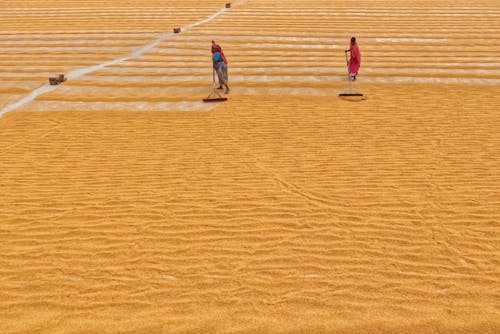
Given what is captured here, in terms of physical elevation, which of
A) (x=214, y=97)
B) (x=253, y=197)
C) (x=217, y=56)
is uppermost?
(x=217, y=56)

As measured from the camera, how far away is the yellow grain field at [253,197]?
3877 millimetres

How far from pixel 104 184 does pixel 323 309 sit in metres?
4.23

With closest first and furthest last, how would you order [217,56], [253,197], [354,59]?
[253,197] → [217,56] → [354,59]

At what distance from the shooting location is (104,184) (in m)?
→ 6.59

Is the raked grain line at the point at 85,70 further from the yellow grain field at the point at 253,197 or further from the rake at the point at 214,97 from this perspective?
the rake at the point at 214,97

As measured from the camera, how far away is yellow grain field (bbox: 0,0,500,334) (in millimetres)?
3877

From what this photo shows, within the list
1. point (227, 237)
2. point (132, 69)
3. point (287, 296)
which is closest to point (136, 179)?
point (227, 237)

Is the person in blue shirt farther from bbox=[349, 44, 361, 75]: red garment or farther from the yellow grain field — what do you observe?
bbox=[349, 44, 361, 75]: red garment

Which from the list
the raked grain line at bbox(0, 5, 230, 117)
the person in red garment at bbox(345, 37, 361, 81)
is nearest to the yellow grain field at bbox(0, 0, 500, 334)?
the raked grain line at bbox(0, 5, 230, 117)

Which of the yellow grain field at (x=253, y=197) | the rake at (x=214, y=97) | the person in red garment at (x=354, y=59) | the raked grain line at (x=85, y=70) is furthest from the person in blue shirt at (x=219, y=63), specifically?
the raked grain line at (x=85, y=70)

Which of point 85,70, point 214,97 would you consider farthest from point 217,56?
point 85,70

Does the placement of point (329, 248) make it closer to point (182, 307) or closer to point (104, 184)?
point (182, 307)

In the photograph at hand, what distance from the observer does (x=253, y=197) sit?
6051 mm

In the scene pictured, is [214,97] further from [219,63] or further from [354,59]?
[354,59]
